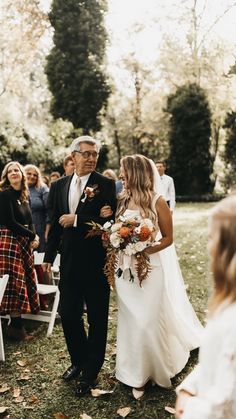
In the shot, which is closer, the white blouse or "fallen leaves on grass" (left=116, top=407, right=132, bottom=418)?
the white blouse

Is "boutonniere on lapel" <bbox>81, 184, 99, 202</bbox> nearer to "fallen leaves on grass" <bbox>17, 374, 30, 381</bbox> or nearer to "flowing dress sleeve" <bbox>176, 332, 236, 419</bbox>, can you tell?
"fallen leaves on grass" <bbox>17, 374, 30, 381</bbox>

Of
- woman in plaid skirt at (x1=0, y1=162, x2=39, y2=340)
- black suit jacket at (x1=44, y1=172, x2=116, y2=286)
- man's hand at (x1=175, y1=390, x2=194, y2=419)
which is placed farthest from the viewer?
woman in plaid skirt at (x1=0, y1=162, x2=39, y2=340)

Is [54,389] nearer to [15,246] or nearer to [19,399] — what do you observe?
[19,399]

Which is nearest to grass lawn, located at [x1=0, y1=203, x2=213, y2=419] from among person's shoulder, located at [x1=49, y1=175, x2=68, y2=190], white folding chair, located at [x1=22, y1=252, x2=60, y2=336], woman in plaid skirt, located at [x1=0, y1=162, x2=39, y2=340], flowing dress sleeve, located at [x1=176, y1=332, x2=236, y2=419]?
white folding chair, located at [x1=22, y1=252, x2=60, y2=336]

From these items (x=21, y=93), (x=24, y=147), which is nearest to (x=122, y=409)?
(x=24, y=147)

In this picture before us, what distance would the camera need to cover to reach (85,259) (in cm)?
436

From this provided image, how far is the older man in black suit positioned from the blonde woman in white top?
8.62 ft

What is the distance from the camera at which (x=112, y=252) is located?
4152 mm

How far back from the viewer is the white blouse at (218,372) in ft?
5.34

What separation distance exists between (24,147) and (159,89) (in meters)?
17.7

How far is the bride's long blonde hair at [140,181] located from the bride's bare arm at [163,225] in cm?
7

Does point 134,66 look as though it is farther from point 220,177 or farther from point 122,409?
point 122,409

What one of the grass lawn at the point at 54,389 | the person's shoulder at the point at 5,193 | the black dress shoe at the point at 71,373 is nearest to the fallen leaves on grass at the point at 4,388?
the grass lawn at the point at 54,389

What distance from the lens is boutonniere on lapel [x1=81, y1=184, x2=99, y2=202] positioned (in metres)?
4.25
